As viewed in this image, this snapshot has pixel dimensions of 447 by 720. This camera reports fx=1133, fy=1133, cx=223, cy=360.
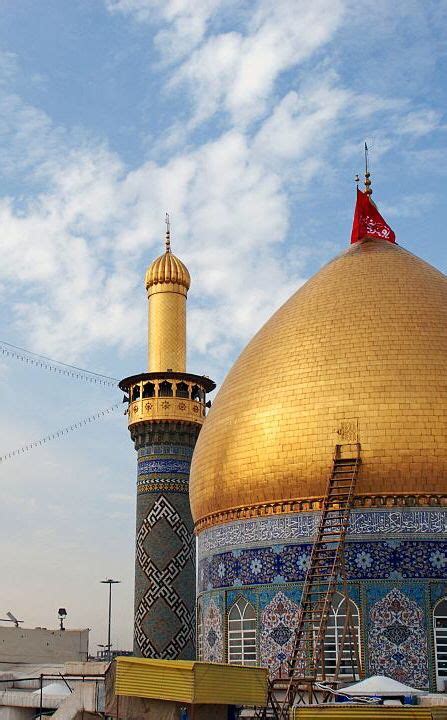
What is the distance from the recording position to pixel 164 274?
83.3 ft

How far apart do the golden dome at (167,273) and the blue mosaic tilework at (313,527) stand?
9.09 meters

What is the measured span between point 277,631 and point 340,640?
103cm

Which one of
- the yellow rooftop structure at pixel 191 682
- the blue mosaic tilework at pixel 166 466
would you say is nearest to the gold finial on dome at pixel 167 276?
the blue mosaic tilework at pixel 166 466

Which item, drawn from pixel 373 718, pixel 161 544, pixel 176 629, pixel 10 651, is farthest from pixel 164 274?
pixel 373 718

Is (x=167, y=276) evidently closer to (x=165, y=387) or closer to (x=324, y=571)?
(x=165, y=387)

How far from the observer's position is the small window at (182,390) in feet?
78.8

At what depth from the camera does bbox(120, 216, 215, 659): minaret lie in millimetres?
22109

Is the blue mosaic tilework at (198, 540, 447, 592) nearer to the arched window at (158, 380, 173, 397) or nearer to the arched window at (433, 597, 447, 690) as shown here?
the arched window at (433, 597, 447, 690)

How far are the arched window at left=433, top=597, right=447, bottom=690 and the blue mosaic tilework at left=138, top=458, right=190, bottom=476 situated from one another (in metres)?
8.81

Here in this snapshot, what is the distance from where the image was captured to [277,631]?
623 inches

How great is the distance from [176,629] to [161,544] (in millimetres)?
1666

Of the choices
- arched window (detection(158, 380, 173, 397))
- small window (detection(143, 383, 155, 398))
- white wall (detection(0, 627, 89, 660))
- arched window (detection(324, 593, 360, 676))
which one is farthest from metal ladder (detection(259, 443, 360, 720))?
white wall (detection(0, 627, 89, 660))

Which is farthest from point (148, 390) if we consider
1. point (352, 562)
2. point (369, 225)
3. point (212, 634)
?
point (352, 562)

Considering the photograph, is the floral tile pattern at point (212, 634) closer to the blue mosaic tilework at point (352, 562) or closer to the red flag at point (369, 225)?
the blue mosaic tilework at point (352, 562)
